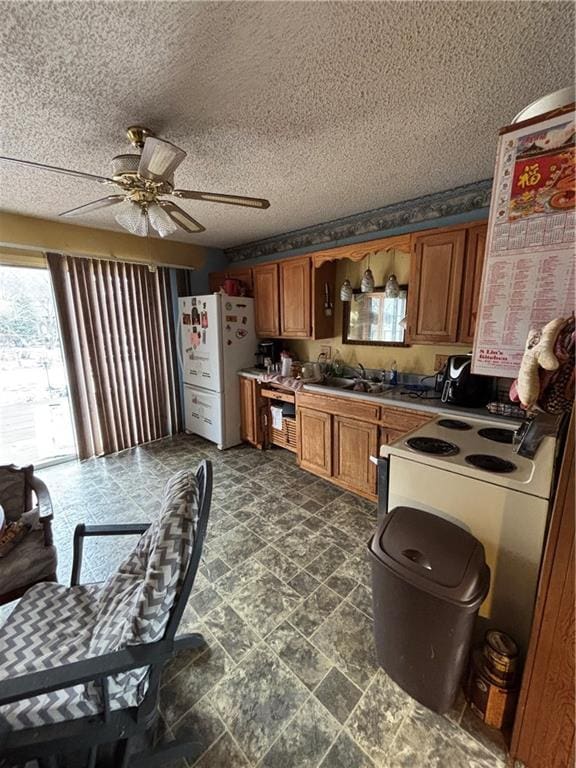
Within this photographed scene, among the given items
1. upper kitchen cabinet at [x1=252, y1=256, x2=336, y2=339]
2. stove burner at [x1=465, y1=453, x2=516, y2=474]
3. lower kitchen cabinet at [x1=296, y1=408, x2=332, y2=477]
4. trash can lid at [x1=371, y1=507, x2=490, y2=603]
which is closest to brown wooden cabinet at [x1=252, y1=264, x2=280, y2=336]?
upper kitchen cabinet at [x1=252, y1=256, x2=336, y2=339]

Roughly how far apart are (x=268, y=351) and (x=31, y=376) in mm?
2481

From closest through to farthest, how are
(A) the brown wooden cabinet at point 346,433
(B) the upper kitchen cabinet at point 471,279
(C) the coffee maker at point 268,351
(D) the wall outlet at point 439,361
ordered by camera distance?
1. (B) the upper kitchen cabinet at point 471,279
2. (A) the brown wooden cabinet at point 346,433
3. (D) the wall outlet at point 439,361
4. (C) the coffee maker at point 268,351

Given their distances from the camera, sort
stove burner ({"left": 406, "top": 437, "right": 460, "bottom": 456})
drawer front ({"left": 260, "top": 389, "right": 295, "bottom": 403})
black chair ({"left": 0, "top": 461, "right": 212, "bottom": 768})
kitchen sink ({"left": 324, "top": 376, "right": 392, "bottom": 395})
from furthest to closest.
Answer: drawer front ({"left": 260, "top": 389, "right": 295, "bottom": 403}), kitchen sink ({"left": 324, "top": 376, "right": 392, "bottom": 395}), stove burner ({"left": 406, "top": 437, "right": 460, "bottom": 456}), black chair ({"left": 0, "top": 461, "right": 212, "bottom": 768})

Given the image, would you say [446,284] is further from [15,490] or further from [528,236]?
[15,490]

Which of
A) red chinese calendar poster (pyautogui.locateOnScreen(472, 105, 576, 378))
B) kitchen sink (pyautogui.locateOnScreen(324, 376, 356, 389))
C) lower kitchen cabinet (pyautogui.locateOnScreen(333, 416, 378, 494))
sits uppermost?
red chinese calendar poster (pyautogui.locateOnScreen(472, 105, 576, 378))

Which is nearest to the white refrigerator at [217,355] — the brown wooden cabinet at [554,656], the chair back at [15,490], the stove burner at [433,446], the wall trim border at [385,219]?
the wall trim border at [385,219]

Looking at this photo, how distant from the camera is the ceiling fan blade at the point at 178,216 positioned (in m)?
1.74

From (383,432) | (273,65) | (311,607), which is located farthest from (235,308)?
(311,607)

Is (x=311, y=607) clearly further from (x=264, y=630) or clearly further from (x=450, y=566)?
(x=450, y=566)

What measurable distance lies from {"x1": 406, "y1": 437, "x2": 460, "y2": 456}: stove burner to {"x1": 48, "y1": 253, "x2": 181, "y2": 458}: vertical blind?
3.21 meters

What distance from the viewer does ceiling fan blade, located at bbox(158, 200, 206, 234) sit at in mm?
1736

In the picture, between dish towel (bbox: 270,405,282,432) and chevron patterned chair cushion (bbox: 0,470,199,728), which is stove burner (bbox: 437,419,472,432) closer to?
chevron patterned chair cushion (bbox: 0,470,199,728)

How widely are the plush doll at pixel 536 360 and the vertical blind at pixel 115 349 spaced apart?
3696 mm

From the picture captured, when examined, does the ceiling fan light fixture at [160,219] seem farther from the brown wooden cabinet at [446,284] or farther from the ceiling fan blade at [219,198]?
the brown wooden cabinet at [446,284]
